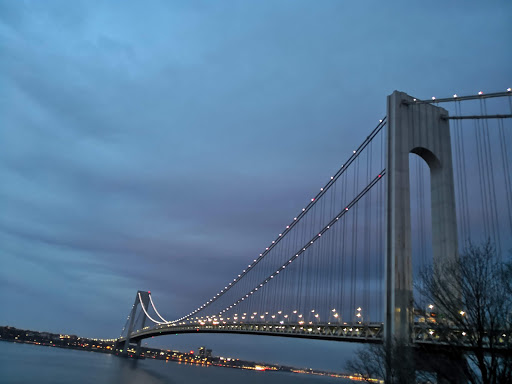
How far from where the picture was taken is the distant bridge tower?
2058cm

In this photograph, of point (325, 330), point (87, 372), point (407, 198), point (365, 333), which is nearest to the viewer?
point (407, 198)

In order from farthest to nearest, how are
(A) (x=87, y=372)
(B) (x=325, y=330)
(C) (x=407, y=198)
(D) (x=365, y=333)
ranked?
(A) (x=87, y=372) → (B) (x=325, y=330) → (D) (x=365, y=333) → (C) (x=407, y=198)

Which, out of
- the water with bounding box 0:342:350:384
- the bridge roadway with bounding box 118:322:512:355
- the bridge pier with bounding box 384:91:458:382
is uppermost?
the bridge pier with bounding box 384:91:458:382

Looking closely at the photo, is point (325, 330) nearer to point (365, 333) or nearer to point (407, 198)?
point (365, 333)

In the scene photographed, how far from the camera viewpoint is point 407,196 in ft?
73.9

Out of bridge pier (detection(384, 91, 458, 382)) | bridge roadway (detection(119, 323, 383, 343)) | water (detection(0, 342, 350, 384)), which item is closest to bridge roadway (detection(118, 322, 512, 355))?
bridge roadway (detection(119, 323, 383, 343))

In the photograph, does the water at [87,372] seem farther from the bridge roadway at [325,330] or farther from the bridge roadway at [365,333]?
the bridge roadway at [365,333]

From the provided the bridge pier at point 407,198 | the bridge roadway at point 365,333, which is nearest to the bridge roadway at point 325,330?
the bridge roadway at point 365,333

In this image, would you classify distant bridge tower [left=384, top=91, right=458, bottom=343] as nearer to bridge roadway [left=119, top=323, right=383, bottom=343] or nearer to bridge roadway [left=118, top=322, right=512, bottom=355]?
bridge roadway [left=118, top=322, right=512, bottom=355]

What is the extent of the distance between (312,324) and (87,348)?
16653cm

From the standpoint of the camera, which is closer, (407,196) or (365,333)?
(407,196)

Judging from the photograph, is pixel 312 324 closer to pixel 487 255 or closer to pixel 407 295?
pixel 407 295

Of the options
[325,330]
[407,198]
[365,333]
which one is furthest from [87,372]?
[407,198]

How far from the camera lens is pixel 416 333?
19594 mm
